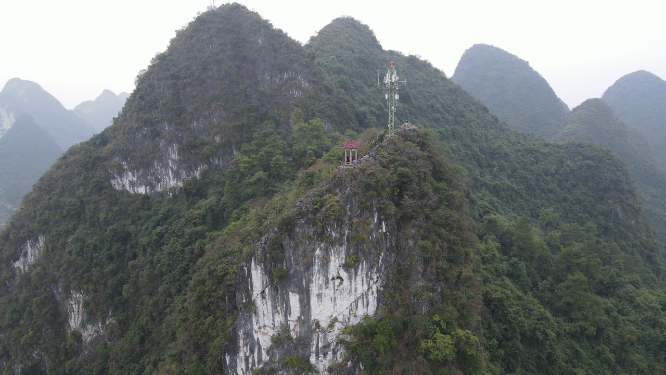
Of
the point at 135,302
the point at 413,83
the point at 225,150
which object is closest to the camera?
the point at 135,302

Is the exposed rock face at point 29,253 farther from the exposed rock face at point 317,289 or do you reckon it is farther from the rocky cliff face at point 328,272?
the rocky cliff face at point 328,272

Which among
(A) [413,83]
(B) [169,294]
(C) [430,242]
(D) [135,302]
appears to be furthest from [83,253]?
(A) [413,83]

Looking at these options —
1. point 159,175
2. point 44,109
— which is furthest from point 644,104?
point 44,109

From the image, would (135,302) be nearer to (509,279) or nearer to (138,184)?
(138,184)

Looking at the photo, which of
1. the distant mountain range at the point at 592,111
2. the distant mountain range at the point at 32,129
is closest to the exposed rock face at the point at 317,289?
the distant mountain range at the point at 592,111

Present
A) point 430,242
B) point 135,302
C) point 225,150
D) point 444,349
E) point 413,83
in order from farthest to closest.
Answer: point 413,83
point 225,150
point 135,302
point 430,242
point 444,349

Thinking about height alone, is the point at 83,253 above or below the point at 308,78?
below

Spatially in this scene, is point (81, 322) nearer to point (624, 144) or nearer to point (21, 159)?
point (624, 144)
